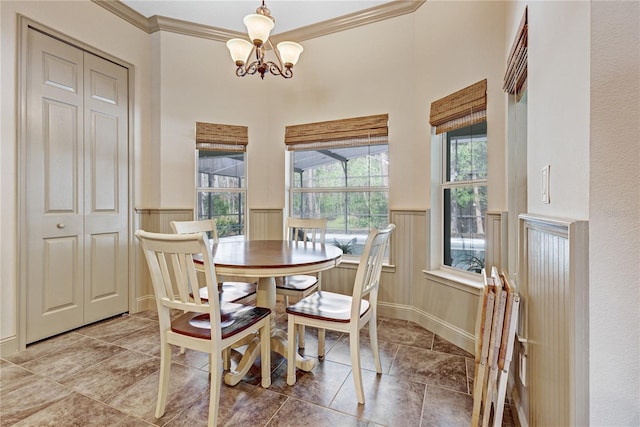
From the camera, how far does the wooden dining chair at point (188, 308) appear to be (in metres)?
1.42

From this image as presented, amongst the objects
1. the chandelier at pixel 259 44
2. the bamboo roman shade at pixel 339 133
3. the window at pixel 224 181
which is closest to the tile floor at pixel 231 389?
the window at pixel 224 181

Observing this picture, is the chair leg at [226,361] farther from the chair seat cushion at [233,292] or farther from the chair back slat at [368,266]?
the chair back slat at [368,266]

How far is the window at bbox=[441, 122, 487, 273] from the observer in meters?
2.42

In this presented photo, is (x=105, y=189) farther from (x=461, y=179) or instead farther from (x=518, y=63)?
(x=518, y=63)

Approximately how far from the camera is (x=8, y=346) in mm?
2252

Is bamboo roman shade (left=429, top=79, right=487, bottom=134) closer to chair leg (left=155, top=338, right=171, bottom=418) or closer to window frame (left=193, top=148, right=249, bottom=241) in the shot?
window frame (left=193, top=148, right=249, bottom=241)

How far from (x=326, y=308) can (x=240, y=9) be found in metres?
3.02

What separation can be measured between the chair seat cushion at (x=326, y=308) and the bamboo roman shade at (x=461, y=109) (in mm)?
1635

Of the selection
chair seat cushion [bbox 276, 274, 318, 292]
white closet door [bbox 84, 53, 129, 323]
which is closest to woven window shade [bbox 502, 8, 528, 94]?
chair seat cushion [bbox 276, 274, 318, 292]

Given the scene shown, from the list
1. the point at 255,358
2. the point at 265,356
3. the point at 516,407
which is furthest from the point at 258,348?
the point at 516,407

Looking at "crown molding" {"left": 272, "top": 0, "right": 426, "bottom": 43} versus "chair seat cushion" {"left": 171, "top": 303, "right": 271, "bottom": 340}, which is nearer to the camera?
"chair seat cushion" {"left": 171, "top": 303, "right": 271, "bottom": 340}

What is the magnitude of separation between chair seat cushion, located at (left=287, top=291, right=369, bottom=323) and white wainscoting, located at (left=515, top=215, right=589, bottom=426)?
2.88 ft

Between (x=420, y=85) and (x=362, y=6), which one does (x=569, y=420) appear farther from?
(x=362, y=6)

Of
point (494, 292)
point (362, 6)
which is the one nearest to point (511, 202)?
point (494, 292)
